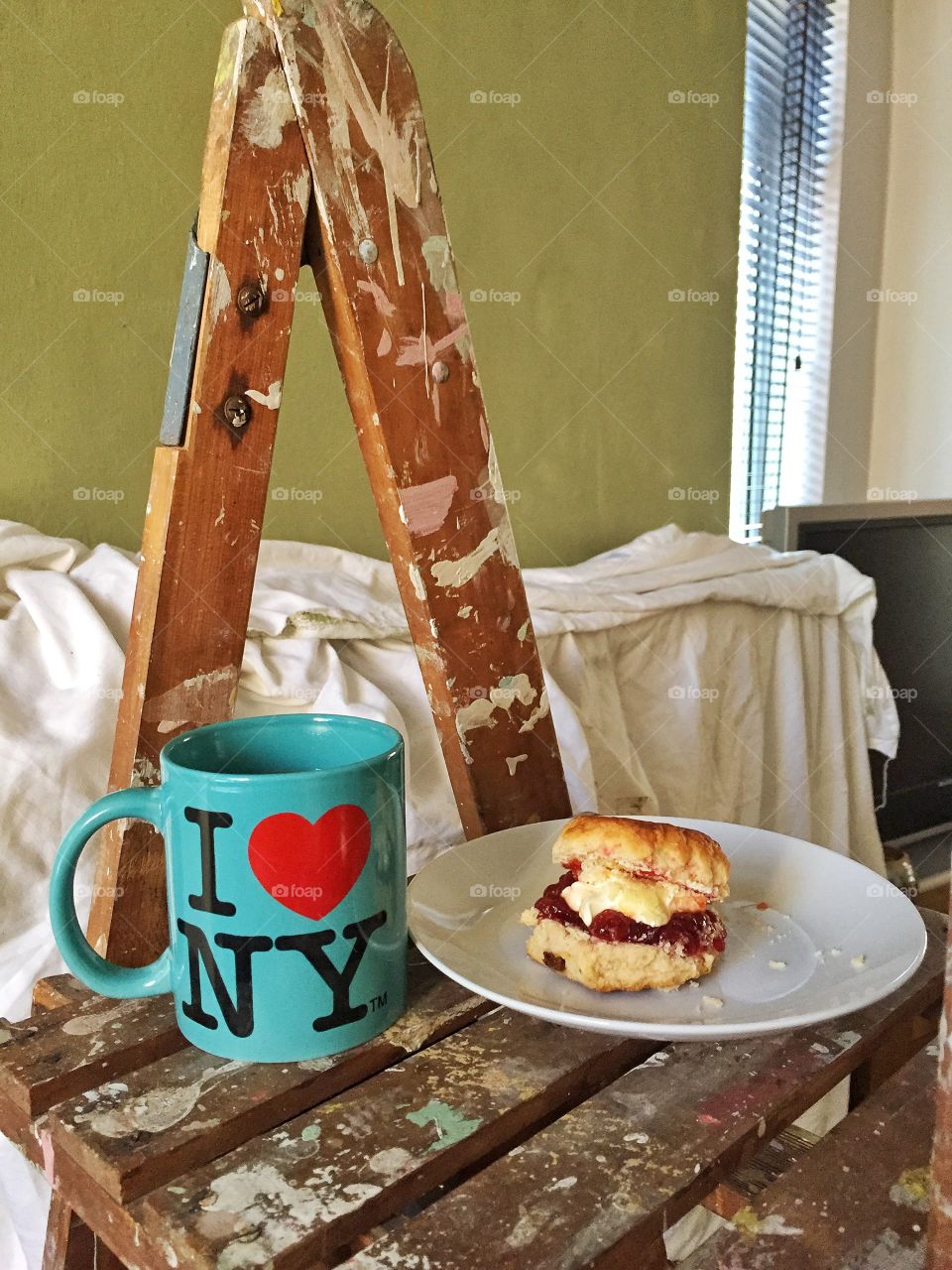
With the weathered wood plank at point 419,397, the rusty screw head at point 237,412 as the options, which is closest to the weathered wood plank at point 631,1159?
the weathered wood plank at point 419,397

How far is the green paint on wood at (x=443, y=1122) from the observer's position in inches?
15.6

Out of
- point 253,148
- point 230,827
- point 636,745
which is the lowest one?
point 636,745

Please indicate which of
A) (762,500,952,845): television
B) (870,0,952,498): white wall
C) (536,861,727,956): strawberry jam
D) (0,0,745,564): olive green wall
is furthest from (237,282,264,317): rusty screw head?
(870,0,952,498): white wall

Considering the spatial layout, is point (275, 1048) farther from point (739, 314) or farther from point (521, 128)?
point (739, 314)

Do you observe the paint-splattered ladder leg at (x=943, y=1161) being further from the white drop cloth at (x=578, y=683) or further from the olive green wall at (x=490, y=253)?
→ the olive green wall at (x=490, y=253)

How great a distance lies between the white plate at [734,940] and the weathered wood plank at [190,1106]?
0.05m

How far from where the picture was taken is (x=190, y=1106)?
42 centimetres

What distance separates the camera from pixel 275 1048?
0.45m

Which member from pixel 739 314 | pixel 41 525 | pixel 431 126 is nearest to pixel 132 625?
pixel 41 525

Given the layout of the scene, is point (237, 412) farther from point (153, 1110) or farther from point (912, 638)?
point (912, 638)

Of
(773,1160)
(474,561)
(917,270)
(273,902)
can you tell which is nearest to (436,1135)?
(273,902)

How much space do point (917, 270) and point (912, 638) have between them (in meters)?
1.17

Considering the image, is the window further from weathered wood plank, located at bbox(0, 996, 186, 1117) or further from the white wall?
weathered wood plank, located at bbox(0, 996, 186, 1117)

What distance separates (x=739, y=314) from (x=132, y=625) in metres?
2.10
